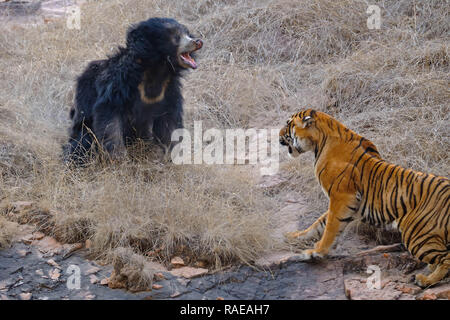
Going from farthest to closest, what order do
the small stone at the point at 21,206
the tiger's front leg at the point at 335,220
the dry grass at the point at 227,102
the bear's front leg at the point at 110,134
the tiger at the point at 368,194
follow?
1. the bear's front leg at the point at 110,134
2. the small stone at the point at 21,206
3. the dry grass at the point at 227,102
4. the tiger's front leg at the point at 335,220
5. the tiger at the point at 368,194

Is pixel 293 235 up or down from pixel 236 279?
up

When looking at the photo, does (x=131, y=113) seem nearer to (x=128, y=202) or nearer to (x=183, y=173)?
(x=183, y=173)

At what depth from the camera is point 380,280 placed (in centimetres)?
414

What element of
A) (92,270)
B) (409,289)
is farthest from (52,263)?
(409,289)

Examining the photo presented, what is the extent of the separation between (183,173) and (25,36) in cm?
478

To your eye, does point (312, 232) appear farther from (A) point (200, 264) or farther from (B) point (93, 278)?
(B) point (93, 278)

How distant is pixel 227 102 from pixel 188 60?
1.39 m

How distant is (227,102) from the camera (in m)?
7.20

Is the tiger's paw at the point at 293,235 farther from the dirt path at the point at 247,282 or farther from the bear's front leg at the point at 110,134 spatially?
the bear's front leg at the point at 110,134

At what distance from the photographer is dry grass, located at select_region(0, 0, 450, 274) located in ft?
15.9

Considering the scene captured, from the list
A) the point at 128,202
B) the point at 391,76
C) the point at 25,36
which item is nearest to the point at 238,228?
the point at 128,202

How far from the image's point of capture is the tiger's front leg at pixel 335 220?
14.0 ft

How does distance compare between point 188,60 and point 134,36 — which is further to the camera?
point 188,60

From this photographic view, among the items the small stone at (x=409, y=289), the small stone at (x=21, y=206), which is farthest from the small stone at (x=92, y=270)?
the small stone at (x=409, y=289)
